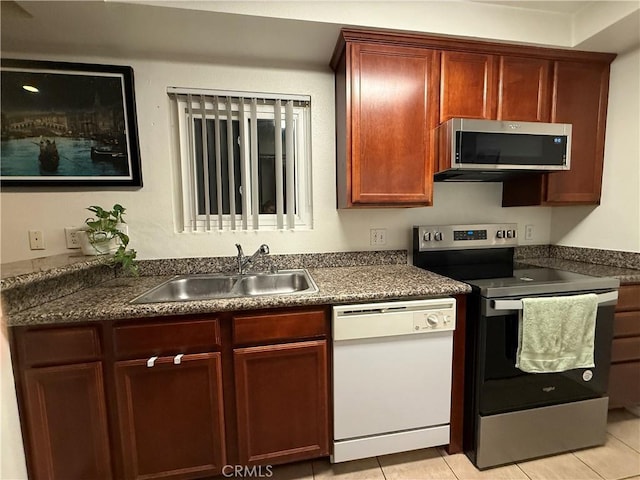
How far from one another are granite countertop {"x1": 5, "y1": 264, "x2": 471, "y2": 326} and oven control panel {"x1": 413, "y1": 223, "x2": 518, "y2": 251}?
0.28 m

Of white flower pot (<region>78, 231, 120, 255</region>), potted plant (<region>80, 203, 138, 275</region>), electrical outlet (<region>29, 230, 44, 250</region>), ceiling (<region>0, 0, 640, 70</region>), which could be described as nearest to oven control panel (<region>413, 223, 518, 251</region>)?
ceiling (<region>0, 0, 640, 70</region>)

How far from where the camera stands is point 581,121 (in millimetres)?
1768

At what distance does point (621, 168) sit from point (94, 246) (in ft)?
10.4

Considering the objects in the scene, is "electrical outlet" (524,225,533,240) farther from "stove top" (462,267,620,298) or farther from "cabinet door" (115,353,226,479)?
"cabinet door" (115,353,226,479)

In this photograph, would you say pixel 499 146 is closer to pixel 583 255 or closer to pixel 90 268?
pixel 583 255

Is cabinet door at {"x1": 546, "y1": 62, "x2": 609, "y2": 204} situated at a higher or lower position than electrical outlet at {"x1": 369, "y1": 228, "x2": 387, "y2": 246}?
higher

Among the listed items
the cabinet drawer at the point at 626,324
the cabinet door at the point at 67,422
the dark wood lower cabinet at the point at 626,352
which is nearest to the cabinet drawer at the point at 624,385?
the dark wood lower cabinet at the point at 626,352

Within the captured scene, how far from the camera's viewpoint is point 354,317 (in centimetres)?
127

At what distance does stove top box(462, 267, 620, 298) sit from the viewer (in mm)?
1322

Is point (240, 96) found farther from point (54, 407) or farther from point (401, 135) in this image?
point (54, 407)

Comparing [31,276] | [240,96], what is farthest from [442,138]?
[31,276]

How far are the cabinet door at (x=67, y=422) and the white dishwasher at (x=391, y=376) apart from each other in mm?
997

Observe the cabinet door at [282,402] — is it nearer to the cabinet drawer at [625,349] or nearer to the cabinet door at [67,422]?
the cabinet door at [67,422]

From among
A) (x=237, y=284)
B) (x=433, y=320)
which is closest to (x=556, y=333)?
(x=433, y=320)
